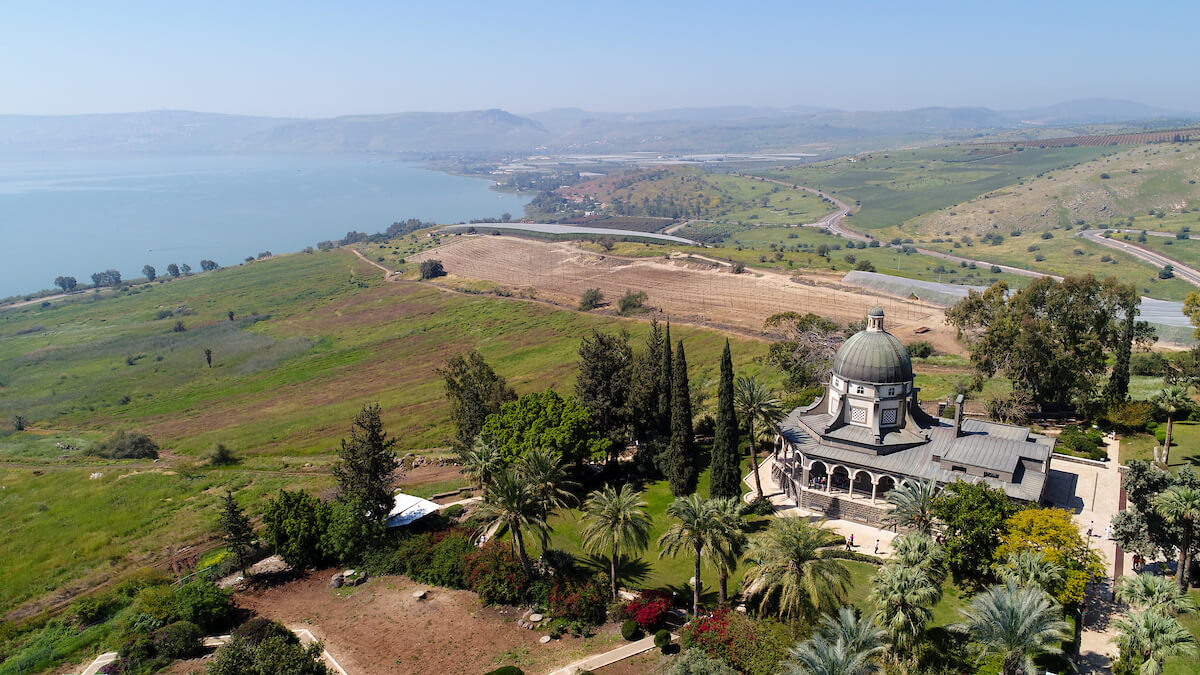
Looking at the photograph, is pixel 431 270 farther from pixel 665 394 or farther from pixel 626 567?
pixel 626 567

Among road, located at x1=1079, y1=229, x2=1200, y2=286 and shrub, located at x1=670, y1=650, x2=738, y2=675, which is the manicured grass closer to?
shrub, located at x1=670, y1=650, x2=738, y2=675

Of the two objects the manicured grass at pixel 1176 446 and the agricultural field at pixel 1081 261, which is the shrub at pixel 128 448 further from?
the agricultural field at pixel 1081 261

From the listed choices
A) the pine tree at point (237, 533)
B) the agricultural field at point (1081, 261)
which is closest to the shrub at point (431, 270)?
the pine tree at point (237, 533)

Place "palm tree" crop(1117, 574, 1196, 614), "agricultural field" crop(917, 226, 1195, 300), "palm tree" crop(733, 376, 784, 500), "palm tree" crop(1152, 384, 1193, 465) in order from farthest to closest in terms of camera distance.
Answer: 1. "agricultural field" crop(917, 226, 1195, 300)
2. "palm tree" crop(733, 376, 784, 500)
3. "palm tree" crop(1152, 384, 1193, 465)
4. "palm tree" crop(1117, 574, 1196, 614)

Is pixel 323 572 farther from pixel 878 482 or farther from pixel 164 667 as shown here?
pixel 878 482

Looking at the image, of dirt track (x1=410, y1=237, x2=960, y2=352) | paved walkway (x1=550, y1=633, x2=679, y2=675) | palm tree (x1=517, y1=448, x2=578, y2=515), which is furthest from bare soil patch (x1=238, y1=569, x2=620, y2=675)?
dirt track (x1=410, y1=237, x2=960, y2=352)
